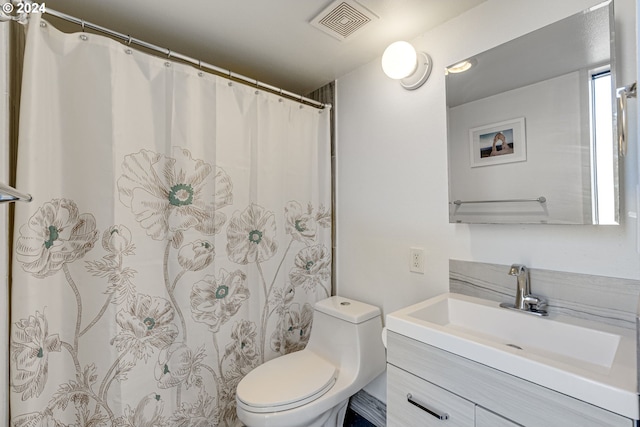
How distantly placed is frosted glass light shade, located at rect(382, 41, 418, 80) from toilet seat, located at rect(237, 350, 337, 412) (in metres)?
A: 1.48

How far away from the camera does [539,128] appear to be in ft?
3.57

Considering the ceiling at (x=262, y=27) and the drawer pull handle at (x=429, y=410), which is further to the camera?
the ceiling at (x=262, y=27)

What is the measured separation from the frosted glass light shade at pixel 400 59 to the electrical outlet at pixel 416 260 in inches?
34.0

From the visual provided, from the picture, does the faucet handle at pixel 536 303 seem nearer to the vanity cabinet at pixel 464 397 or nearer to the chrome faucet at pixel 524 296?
the chrome faucet at pixel 524 296

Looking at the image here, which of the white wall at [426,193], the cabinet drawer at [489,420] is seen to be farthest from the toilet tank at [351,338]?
the cabinet drawer at [489,420]

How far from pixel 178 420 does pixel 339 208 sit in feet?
4.52

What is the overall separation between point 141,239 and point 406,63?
4.73 feet

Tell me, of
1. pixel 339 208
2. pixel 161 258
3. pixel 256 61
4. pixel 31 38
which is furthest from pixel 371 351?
pixel 31 38

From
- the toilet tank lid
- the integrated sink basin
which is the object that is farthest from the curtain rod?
the integrated sink basin

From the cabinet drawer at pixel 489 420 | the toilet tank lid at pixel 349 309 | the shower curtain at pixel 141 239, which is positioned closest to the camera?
the cabinet drawer at pixel 489 420

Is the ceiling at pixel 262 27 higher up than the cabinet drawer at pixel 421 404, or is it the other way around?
the ceiling at pixel 262 27

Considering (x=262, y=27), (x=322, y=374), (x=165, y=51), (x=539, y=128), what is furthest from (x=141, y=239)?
(x=539, y=128)

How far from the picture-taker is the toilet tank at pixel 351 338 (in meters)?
1.45

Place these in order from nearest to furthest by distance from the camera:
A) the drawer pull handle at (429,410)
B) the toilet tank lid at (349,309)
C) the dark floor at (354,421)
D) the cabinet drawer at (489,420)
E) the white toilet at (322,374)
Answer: the cabinet drawer at (489,420) → the drawer pull handle at (429,410) → the white toilet at (322,374) → the toilet tank lid at (349,309) → the dark floor at (354,421)
